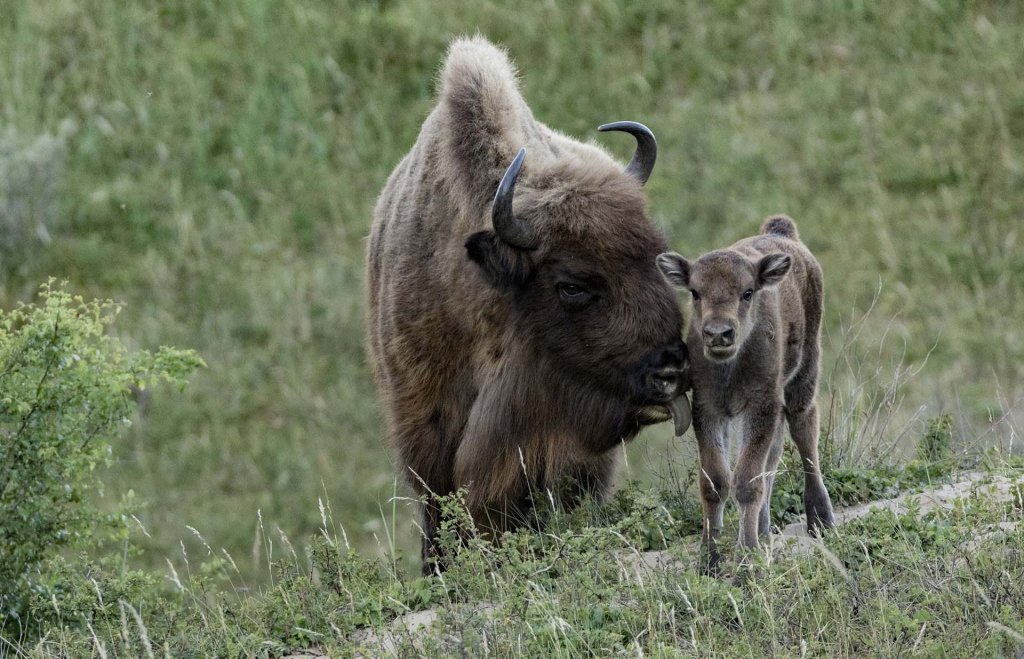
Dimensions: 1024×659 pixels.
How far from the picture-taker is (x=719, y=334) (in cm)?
538

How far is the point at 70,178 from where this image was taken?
17344 mm

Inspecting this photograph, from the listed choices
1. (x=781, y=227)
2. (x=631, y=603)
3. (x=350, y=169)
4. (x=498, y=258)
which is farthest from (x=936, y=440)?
(x=350, y=169)

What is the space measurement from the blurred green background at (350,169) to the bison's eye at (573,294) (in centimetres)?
715

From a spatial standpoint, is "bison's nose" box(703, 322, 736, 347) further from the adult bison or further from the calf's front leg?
the adult bison

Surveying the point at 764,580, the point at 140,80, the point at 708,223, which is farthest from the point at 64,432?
the point at 140,80

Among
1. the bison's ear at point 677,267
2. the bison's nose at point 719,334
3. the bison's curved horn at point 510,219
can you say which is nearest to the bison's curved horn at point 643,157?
the bison's curved horn at point 510,219

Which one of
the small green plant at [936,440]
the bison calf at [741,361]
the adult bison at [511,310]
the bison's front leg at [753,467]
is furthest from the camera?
the small green plant at [936,440]

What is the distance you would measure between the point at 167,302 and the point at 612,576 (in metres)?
11.6

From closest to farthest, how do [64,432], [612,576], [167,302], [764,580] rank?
[764,580], [612,576], [64,432], [167,302]

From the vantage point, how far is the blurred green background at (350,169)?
590 inches

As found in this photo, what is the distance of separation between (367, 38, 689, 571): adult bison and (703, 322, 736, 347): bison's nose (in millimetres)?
783

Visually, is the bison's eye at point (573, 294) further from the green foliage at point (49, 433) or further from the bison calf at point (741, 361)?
the green foliage at point (49, 433)

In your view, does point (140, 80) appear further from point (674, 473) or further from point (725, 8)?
point (674, 473)

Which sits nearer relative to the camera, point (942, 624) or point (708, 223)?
point (942, 624)
